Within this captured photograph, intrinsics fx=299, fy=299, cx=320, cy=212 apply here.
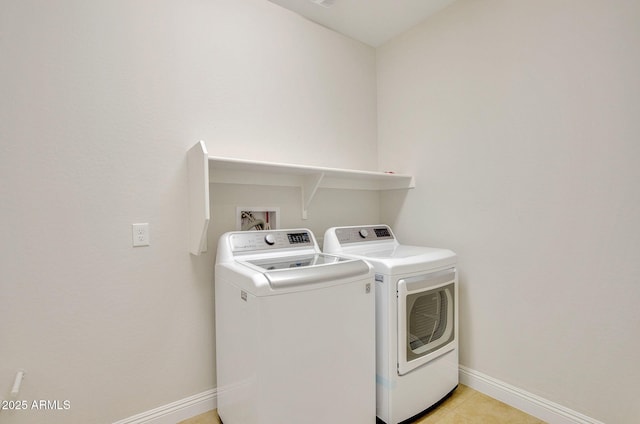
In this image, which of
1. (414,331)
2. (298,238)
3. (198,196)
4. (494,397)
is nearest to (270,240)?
(298,238)

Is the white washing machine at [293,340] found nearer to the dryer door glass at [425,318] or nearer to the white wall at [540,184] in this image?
the dryer door glass at [425,318]

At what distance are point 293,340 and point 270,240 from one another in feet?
2.18

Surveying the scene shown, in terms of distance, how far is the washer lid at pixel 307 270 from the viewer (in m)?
1.24

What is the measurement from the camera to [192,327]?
1711 mm

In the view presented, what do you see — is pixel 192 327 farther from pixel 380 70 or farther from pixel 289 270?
pixel 380 70

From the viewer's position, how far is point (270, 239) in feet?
5.84

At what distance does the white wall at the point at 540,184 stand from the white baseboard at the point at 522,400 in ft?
0.13

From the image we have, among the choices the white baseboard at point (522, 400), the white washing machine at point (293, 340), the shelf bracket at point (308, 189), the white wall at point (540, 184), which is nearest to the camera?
the white washing machine at point (293, 340)

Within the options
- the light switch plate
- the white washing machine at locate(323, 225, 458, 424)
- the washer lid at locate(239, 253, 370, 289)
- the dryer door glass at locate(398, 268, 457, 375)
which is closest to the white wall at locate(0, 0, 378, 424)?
the light switch plate

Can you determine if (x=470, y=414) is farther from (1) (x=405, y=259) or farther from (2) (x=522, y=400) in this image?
(1) (x=405, y=259)

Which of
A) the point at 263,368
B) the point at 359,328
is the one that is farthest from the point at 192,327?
the point at 359,328

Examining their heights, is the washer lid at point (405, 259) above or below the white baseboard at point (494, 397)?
above

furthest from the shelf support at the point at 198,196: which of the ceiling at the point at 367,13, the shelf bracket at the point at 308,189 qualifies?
the ceiling at the point at 367,13

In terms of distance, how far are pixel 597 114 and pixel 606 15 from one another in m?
0.46
